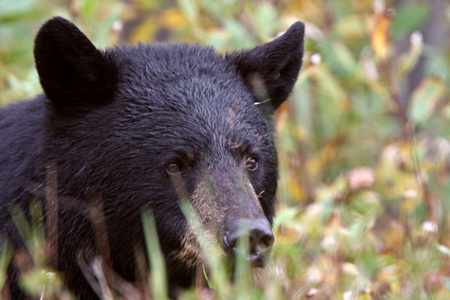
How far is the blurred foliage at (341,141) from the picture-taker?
3910 mm

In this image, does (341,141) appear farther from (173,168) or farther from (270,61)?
(173,168)

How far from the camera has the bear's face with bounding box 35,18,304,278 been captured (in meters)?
3.26

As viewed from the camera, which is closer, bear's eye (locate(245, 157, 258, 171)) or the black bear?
the black bear

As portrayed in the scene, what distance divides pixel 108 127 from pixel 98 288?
72cm

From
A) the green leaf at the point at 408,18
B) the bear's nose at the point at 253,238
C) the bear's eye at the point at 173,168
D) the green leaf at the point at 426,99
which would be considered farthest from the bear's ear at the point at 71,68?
the green leaf at the point at 408,18

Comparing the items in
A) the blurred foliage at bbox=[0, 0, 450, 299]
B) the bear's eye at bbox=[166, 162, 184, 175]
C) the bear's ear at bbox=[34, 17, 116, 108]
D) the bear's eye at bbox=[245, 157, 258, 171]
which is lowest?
the blurred foliage at bbox=[0, 0, 450, 299]

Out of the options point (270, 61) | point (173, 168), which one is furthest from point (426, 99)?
point (173, 168)

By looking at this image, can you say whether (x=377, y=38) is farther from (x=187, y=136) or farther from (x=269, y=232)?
(x=269, y=232)

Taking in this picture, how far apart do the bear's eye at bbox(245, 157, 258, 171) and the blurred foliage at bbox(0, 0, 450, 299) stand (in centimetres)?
48

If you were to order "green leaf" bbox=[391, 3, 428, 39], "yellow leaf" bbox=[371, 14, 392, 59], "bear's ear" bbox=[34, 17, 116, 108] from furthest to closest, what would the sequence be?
1. "green leaf" bbox=[391, 3, 428, 39]
2. "yellow leaf" bbox=[371, 14, 392, 59]
3. "bear's ear" bbox=[34, 17, 116, 108]

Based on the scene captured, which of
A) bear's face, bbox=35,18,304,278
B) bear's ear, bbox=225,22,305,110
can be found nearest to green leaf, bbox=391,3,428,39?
bear's ear, bbox=225,22,305,110

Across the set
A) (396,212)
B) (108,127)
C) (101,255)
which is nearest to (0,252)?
(101,255)

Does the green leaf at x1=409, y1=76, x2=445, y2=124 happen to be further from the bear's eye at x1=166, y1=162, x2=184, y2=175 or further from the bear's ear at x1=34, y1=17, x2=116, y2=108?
the bear's ear at x1=34, y1=17, x2=116, y2=108

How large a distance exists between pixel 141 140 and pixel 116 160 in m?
0.14
